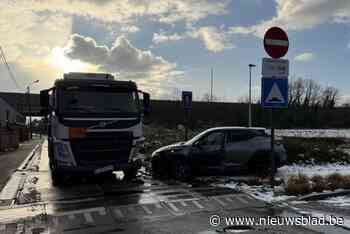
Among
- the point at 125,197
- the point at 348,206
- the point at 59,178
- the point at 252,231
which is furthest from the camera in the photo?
the point at 59,178

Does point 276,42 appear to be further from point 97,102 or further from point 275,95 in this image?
point 97,102

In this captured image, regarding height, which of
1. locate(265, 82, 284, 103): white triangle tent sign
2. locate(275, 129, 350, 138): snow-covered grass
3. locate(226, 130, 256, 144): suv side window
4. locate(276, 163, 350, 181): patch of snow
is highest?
locate(265, 82, 284, 103): white triangle tent sign

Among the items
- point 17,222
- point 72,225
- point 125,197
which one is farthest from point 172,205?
point 17,222

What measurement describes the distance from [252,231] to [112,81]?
690cm

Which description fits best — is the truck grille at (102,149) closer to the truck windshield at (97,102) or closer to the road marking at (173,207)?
the truck windshield at (97,102)

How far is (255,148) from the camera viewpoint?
540 inches

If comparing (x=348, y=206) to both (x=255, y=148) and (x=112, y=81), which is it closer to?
(x=255, y=148)

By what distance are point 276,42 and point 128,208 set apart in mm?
5295

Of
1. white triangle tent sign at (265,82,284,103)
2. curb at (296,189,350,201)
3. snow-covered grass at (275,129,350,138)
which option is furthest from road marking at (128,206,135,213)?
snow-covered grass at (275,129,350,138)

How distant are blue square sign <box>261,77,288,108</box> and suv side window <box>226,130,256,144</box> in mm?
3069

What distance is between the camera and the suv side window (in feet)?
44.7

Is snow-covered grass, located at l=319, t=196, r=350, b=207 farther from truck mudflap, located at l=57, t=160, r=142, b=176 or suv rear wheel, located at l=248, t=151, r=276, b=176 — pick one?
truck mudflap, located at l=57, t=160, r=142, b=176

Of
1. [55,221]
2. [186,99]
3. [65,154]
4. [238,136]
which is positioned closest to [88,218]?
[55,221]

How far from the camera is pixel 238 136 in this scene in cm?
1377
